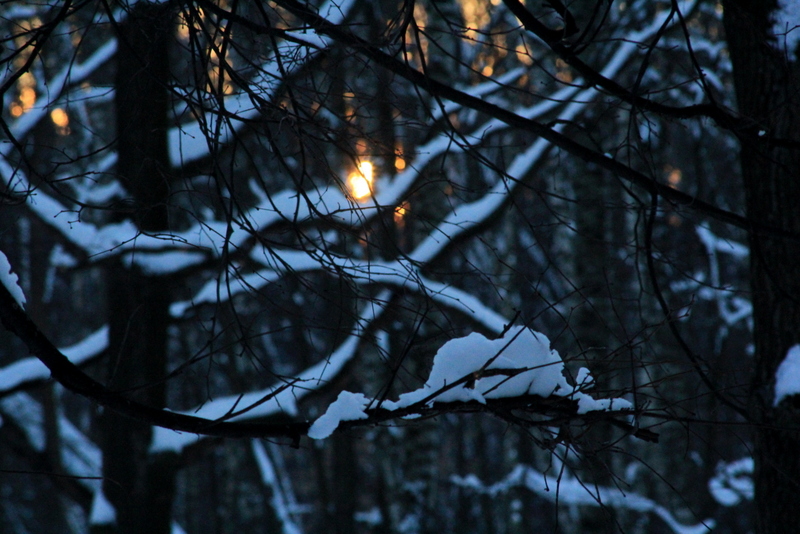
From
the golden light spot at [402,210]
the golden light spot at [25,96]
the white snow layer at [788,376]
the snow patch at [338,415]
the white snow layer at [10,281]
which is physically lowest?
the snow patch at [338,415]

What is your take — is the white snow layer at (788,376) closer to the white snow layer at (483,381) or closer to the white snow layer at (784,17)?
the white snow layer at (784,17)

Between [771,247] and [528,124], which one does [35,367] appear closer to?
[528,124]

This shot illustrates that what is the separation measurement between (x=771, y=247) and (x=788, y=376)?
591 millimetres

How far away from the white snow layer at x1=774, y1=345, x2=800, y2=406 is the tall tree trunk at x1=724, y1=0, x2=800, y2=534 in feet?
0.10

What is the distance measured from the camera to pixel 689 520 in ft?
30.5

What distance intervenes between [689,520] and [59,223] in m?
8.94

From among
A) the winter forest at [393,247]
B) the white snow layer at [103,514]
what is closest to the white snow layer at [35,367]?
the winter forest at [393,247]

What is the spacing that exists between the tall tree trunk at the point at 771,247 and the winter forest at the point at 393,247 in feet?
0.04

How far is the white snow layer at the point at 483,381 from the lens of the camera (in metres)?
1.59

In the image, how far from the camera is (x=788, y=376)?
290 cm

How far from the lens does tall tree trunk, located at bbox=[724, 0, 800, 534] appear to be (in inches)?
114

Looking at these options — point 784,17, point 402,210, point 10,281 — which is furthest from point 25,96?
point 784,17

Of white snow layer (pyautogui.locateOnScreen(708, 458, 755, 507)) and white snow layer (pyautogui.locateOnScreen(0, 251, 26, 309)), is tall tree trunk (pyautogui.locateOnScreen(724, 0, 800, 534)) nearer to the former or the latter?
white snow layer (pyautogui.locateOnScreen(0, 251, 26, 309))

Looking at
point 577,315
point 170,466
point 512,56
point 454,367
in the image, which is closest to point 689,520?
point 577,315
